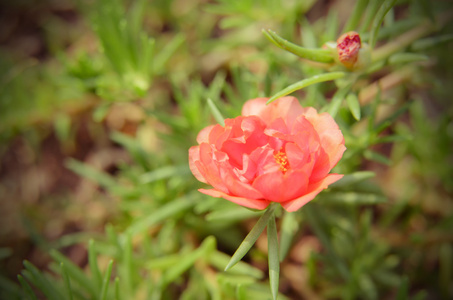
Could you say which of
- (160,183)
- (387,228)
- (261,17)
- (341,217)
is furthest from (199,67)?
(387,228)

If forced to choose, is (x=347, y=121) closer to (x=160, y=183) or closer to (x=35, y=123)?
(x=160, y=183)

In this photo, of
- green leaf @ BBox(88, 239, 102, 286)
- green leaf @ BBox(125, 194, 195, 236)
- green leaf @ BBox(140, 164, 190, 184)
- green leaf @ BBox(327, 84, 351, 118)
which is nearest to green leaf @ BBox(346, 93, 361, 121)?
green leaf @ BBox(327, 84, 351, 118)

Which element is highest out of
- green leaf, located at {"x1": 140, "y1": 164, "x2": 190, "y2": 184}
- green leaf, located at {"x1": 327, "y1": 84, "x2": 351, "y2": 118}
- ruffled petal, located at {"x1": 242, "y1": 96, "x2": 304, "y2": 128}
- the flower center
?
ruffled petal, located at {"x1": 242, "y1": 96, "x2": 304, "y2": 128}

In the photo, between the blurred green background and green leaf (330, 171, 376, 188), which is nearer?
green leaf (330, 171, 376, 188)

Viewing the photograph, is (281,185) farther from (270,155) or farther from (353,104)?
(353,104)

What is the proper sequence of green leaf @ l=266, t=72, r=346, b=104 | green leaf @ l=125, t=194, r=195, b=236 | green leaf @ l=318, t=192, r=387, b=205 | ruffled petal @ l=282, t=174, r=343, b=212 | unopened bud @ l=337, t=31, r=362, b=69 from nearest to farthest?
ruffled petal @ l=282, t=174, r=343, b=212 < green leaf @ l=266, t=72, r=346, b=104 < unopened bud @ l=337, t=31, r=362, b=69 < green leaf @ l=318, t=192, r=387, b=205 < green leaf @ l=125, t=194, r=195, b=236

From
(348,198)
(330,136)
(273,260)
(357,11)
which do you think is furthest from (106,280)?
(357,11)

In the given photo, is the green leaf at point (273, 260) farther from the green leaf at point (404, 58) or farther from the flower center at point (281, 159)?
the green leaf at point (404, 58)

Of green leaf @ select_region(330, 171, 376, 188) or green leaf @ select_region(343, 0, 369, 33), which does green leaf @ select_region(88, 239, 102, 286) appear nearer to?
green leaf @ select_region(330, 171, 376, 188)
